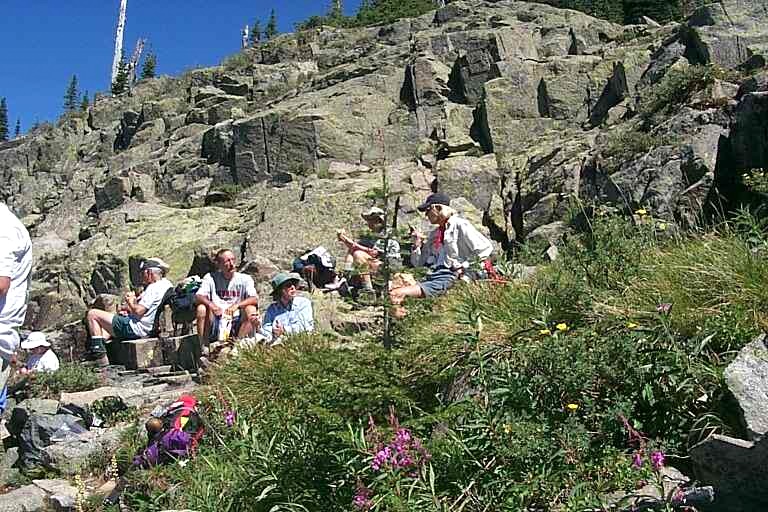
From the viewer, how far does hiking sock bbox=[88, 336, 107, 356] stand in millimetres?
10344

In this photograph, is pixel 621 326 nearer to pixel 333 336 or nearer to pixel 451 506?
pixel 451 506

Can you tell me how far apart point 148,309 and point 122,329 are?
0.46 metres

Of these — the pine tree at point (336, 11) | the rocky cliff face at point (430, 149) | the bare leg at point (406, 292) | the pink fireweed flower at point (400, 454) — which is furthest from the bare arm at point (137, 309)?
the pine tree at point (336, 11)

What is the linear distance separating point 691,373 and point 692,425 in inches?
8.6

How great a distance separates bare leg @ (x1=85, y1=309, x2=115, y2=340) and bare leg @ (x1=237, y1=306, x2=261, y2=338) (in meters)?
2.82

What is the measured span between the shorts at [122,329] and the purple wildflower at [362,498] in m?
7.89

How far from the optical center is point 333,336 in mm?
5664

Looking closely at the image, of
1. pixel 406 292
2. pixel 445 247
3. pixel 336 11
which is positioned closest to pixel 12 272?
pixel 406 292

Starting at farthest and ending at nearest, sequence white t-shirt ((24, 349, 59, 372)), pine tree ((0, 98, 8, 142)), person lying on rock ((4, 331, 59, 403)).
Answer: pine tree ((0, 98, 8, 142)), white t-shirt ((24, 349, 59, 372)), person lying on rock ((4, 331, 59, 403))

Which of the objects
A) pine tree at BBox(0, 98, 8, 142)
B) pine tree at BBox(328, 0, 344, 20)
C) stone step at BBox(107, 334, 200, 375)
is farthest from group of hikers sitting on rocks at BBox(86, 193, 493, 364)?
pine tree at BBox(0, 98, 8, 142)

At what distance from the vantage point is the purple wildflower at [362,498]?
9.62 feet

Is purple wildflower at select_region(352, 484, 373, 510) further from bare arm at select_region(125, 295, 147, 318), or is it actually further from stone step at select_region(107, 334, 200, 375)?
bare arm at select_region(125, 295, 147, 318)

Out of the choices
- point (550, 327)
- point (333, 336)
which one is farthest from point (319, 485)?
point (333, 336)

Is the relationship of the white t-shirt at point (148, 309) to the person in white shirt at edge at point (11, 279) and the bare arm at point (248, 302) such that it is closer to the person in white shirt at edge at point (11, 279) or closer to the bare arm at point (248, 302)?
the bare arm at point (248, 302)
